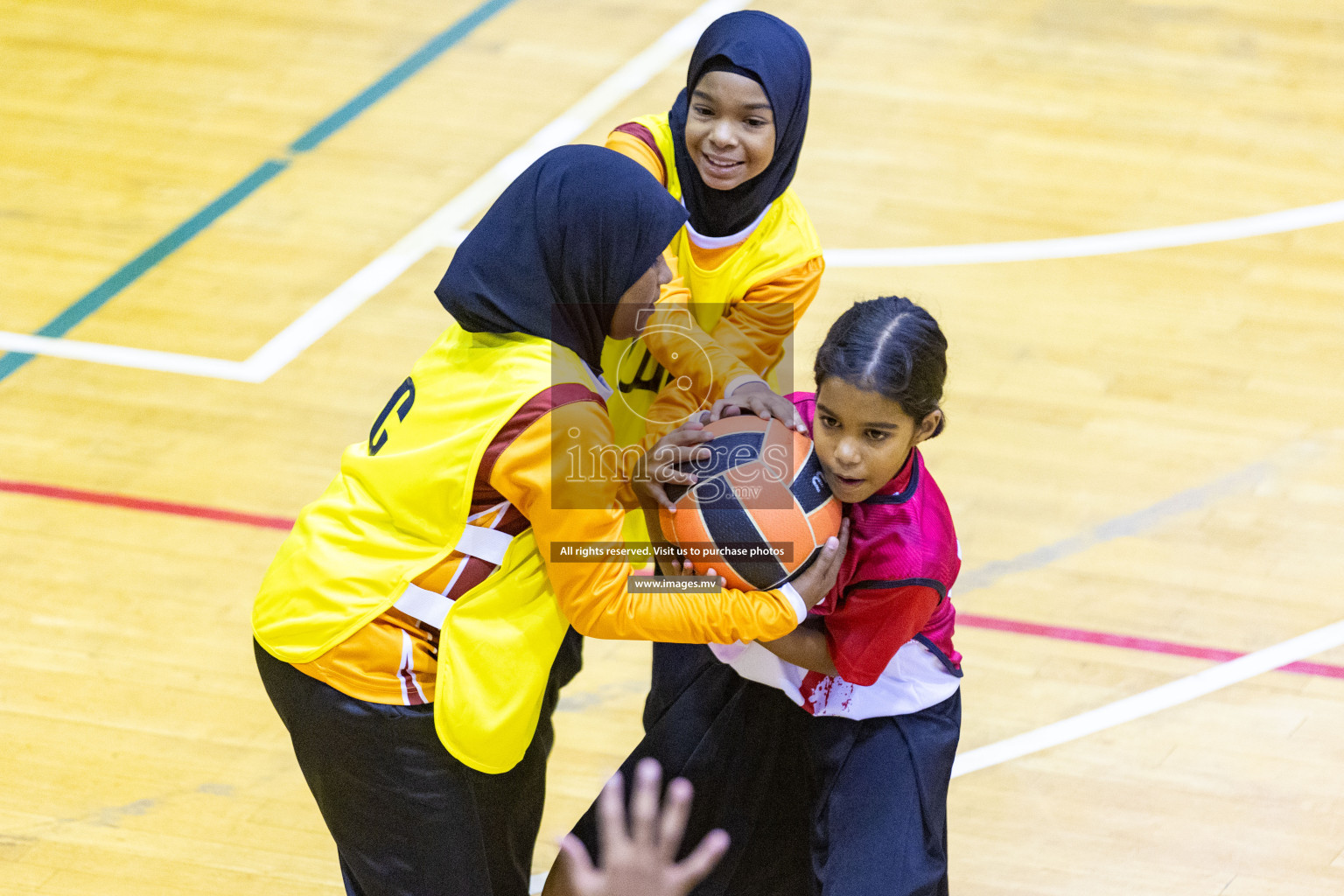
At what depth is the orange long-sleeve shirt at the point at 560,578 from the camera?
2.27 metres

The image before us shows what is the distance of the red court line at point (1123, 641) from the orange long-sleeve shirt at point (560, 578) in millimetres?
1613

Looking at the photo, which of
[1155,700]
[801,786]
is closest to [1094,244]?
[1155,700]

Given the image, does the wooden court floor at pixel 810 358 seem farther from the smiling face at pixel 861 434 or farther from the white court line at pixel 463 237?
the smiling face at pixel 861 434

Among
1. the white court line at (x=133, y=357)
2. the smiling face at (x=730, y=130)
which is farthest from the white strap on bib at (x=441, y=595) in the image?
the white court line at (x=133, y=357)

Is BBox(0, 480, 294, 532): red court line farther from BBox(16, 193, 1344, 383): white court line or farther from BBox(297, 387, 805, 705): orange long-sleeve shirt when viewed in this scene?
BBox(297, 387, 805, 705): orange long-sleeve shirt

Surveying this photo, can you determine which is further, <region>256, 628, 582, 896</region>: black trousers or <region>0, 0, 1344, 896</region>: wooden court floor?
<region>0, 0, 1344, 896</region>: wooden court floor

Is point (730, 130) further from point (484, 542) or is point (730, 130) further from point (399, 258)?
point (399, 258)

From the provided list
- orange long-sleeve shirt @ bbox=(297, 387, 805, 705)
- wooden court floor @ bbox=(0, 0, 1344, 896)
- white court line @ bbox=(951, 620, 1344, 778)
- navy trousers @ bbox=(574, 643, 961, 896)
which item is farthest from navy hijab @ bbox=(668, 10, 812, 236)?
white court line @ bbox=(951, 620, 1344, 778)

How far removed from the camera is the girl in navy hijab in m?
2.94

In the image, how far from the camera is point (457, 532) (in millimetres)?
2357

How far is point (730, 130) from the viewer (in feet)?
9.70

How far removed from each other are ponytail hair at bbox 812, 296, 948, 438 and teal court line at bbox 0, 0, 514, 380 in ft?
11.4

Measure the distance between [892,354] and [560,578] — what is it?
0.67 m

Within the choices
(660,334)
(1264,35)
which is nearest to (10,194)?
(660,334)
